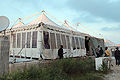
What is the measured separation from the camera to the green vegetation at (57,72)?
3.49 meters

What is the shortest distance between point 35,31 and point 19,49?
7.33ft

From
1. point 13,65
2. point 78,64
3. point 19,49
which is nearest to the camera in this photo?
point 13,65

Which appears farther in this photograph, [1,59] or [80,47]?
[80,47]

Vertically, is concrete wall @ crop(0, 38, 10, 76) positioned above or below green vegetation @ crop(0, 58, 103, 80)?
above

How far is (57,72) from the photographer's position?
4523 millimetres

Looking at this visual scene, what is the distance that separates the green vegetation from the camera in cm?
349

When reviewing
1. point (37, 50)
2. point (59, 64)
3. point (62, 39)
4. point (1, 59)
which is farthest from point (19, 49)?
point (1, 59)

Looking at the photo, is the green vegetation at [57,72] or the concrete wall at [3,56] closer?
the concrete wall at [3,56]

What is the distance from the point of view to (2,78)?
2.96 meters

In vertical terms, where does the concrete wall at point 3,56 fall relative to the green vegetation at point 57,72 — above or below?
above

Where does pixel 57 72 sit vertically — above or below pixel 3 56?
below

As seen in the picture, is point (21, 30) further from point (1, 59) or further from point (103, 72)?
point (103, 72)

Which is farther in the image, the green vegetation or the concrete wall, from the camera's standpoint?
the green vegetation

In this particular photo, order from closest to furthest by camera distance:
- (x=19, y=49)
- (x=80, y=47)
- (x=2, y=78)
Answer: (x=2, y=78), (x=19, y=49), (x=80, y=47)
